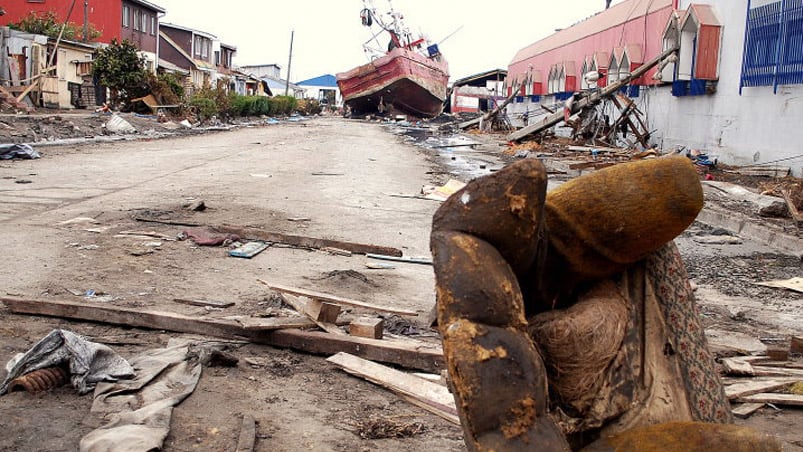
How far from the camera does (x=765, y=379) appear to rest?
4.52m

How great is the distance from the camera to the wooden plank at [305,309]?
16.6ft

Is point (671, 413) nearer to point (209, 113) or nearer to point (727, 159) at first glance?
point (727, 159)

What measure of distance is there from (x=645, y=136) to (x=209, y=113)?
23652mm

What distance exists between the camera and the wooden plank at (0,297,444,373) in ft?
15.1

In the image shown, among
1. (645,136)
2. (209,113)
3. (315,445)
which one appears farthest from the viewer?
(209,113)

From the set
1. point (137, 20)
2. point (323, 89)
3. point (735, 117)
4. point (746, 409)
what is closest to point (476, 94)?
point (137, 20)

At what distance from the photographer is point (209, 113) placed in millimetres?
39344

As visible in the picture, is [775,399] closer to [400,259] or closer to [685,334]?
[685,334]

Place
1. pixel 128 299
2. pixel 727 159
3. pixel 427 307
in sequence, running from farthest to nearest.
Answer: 1. pixel 727 159
2. pixel 427 307
3. pixel 128 299

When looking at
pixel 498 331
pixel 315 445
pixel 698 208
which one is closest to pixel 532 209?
pixel 498 331

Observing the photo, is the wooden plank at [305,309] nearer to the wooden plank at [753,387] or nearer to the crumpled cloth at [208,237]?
the wooden plank at [753,387]

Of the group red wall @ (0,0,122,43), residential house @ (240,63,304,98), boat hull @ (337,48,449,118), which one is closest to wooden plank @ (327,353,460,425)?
red wall @ (0,0,122,43)

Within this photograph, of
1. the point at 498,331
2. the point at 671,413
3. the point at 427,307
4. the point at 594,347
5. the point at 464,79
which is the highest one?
the point at 464,79

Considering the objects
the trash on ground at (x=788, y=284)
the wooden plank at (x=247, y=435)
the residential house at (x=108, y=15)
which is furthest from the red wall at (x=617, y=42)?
the residential house at (x=108, y=15)
